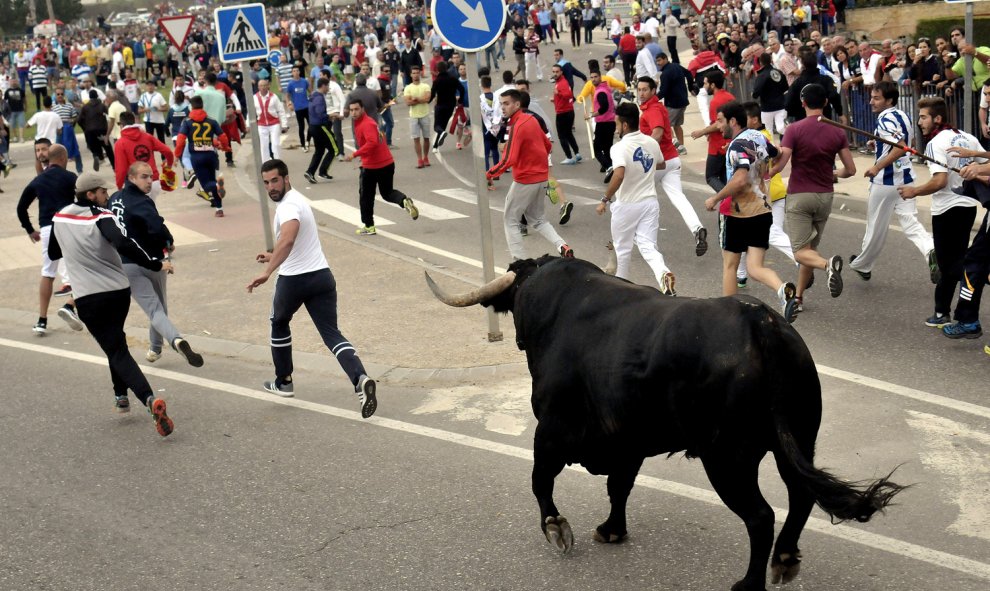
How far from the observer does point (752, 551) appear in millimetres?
5371

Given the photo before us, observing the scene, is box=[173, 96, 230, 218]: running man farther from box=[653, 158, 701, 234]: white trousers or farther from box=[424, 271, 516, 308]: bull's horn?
box=[424, 271, 516, 308]: bull's horn

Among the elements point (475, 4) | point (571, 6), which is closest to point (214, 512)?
point (475, 4)

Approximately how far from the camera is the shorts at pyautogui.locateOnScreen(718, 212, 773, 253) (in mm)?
10242

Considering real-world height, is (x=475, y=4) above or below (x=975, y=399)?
above

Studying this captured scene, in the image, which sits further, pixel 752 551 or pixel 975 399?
pixel 975 399

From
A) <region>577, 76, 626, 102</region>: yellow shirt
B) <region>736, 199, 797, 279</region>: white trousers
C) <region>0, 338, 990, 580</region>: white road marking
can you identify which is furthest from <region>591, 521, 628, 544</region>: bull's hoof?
<region>577, 76, 626, 102</region>: yellow shirt

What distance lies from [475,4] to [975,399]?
15.5 feet

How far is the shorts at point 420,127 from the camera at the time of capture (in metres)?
21.5

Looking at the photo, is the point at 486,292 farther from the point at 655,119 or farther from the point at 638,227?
the point at 655,119

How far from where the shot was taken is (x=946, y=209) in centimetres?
989

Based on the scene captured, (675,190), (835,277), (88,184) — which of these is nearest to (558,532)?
(88,184)

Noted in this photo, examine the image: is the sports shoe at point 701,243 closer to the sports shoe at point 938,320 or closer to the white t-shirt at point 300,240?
the sports shoe at point 938,320

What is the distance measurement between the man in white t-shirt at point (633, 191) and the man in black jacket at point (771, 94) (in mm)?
7818

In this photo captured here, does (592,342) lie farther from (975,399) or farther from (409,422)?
(975,399)
